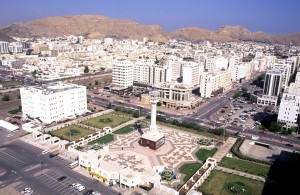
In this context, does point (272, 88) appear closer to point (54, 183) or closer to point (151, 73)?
point (151, 73)

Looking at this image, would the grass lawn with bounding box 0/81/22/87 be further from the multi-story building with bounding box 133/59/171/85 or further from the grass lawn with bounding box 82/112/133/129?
the grass lawn with bounding box 82/112/133/129

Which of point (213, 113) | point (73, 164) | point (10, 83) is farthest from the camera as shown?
point (10, 83)

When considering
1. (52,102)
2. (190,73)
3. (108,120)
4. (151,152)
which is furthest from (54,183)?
(190,73)

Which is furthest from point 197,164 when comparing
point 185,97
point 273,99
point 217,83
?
point 217,83

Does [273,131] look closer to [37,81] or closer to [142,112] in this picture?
[142,112]

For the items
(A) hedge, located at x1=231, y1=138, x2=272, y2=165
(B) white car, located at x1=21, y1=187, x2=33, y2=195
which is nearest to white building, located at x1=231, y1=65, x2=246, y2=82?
(A) hedge, located at x1=231, y1=138, x2=272, y2=165

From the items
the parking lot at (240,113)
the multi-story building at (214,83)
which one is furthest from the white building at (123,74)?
the parking lot at (240,113)

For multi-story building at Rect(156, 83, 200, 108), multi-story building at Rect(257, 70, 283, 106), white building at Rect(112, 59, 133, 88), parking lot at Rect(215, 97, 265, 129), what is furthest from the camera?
white building at Rect(112, 59, 133, 88)
